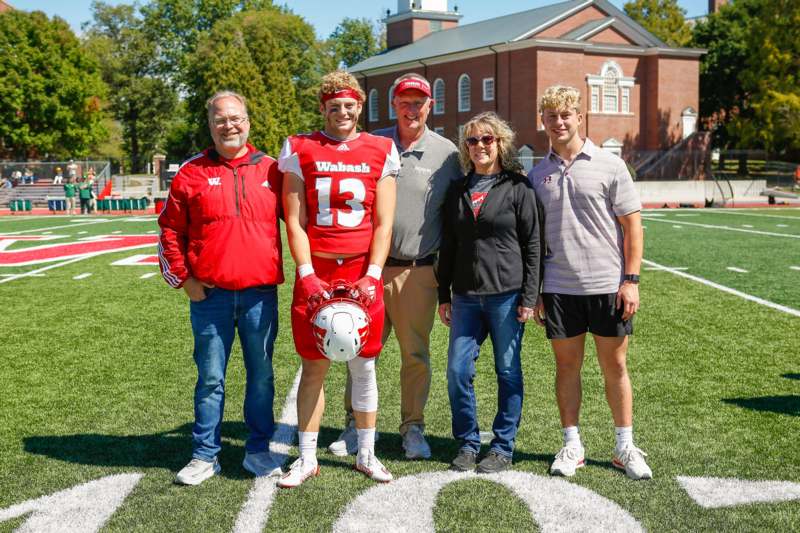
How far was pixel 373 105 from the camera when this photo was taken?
200 feet

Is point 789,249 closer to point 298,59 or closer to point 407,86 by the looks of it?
point 407,86

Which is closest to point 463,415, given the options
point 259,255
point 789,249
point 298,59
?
point 259,255

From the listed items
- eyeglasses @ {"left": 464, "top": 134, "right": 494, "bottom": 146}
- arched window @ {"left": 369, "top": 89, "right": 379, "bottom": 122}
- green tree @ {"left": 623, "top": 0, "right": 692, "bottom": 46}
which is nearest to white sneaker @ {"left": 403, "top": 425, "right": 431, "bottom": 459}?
eyeglasses @ {"left": 464, "top": 134, "right": 494, "bottom": 146}

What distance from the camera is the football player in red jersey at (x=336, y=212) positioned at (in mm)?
4285

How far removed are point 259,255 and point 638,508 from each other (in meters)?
2.24

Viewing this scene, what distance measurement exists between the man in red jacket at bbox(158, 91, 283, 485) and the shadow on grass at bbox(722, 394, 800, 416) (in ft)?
10.7

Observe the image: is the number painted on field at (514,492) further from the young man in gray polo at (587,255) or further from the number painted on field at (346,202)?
the number painted on field at (346,202)

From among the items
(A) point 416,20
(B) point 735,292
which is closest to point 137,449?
(B) point 735,292

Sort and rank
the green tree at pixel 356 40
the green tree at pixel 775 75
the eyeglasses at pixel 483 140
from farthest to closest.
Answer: the green tree at pixel 356 40, the green tree at pixel 775 75, the eyeglasses at pixel 483 140

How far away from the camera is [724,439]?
5035 mm

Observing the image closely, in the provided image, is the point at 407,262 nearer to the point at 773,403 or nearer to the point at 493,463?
the point at 493,463

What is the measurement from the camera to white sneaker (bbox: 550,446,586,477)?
446 centimetres

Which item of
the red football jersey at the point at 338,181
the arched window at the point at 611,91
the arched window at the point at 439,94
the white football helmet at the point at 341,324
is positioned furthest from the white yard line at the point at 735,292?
the arched window at the point at 439,94

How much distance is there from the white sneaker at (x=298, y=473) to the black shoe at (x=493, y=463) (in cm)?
88
